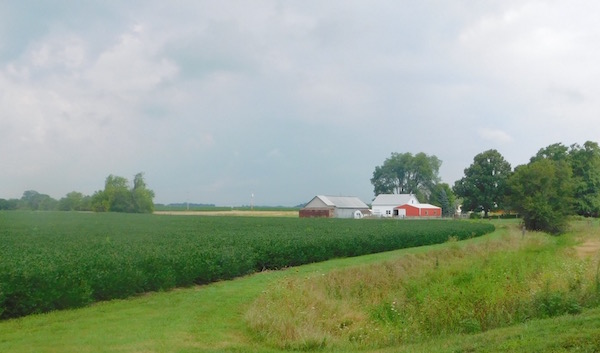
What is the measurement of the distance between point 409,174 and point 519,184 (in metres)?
66.5

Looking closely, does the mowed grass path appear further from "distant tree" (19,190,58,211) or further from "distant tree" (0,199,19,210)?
"distant tree" (0,199,19,210)

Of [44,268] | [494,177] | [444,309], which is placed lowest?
[444,309]

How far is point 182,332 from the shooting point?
10.9m

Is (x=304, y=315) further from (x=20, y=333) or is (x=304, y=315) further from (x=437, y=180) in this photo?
(x=437, y=180)

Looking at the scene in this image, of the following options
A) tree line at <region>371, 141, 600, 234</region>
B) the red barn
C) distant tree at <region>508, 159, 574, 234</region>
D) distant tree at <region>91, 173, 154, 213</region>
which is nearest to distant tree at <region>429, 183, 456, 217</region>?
tree line at <region>371, 141, 600, 234</region>

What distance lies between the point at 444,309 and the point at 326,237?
14.3 m

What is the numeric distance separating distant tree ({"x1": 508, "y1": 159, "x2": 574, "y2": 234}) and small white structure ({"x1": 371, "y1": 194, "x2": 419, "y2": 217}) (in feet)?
137

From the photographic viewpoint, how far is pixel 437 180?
12575 cm

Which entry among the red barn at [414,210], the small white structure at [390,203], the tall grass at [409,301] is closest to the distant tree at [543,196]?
the tall grass at [409,301]

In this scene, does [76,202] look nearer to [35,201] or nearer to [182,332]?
[35,201]

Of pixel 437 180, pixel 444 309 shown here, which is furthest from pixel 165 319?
pixel 437 180

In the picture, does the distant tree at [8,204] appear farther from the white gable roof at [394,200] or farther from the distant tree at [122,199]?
the white gable roof at [394,200]

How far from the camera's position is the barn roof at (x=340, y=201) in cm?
10303

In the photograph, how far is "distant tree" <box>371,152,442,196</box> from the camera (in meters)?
124
